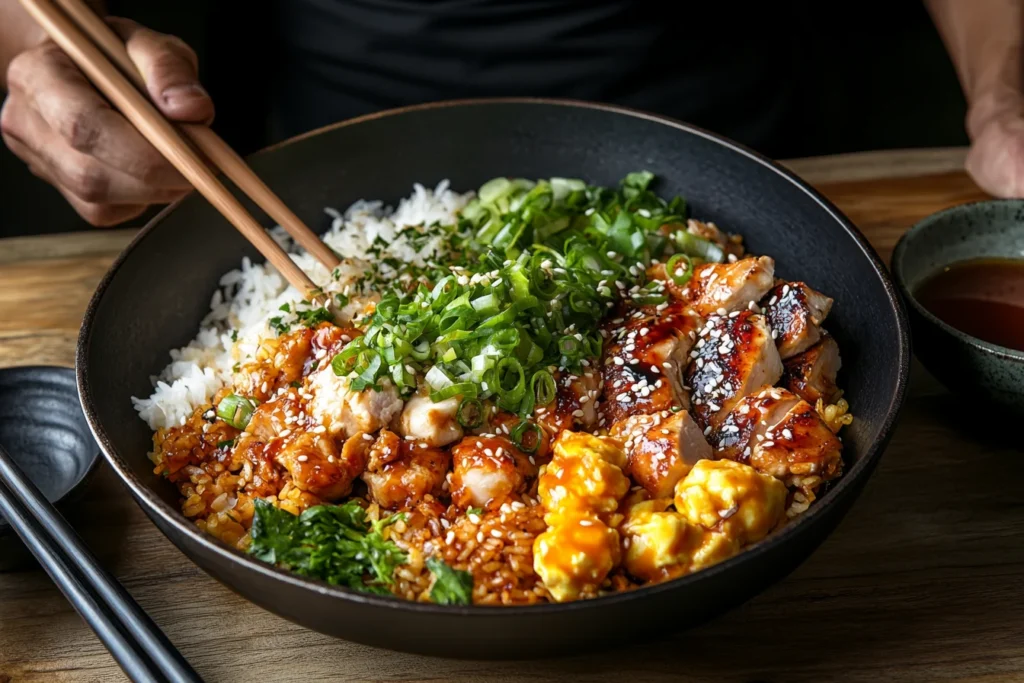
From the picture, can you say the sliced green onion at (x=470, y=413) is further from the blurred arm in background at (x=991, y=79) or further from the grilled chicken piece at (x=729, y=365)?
the blurred arm in background at (x=991, y=79)

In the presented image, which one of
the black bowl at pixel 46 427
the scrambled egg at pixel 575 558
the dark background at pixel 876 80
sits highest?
the scrambled egg at pixel 575 558

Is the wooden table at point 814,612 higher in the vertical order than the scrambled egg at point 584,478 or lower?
lower

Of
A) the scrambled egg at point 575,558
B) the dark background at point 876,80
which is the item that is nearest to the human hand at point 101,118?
the scrambled egg at point 575,558

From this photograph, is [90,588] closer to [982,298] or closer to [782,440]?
[782,440]

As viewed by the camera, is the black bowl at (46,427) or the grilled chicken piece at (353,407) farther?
the black bowl at (46,427)

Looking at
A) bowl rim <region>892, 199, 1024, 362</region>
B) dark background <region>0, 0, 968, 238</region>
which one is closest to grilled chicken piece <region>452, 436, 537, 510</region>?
bowl rim <region>892, 199, 1024, 362</region>

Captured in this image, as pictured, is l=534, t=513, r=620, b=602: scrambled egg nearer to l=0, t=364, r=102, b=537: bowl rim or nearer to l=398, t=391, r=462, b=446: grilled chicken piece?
l=398, t=391, r=462, b=446: grilled chicken piece

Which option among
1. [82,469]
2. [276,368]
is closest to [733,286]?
[276,368]
